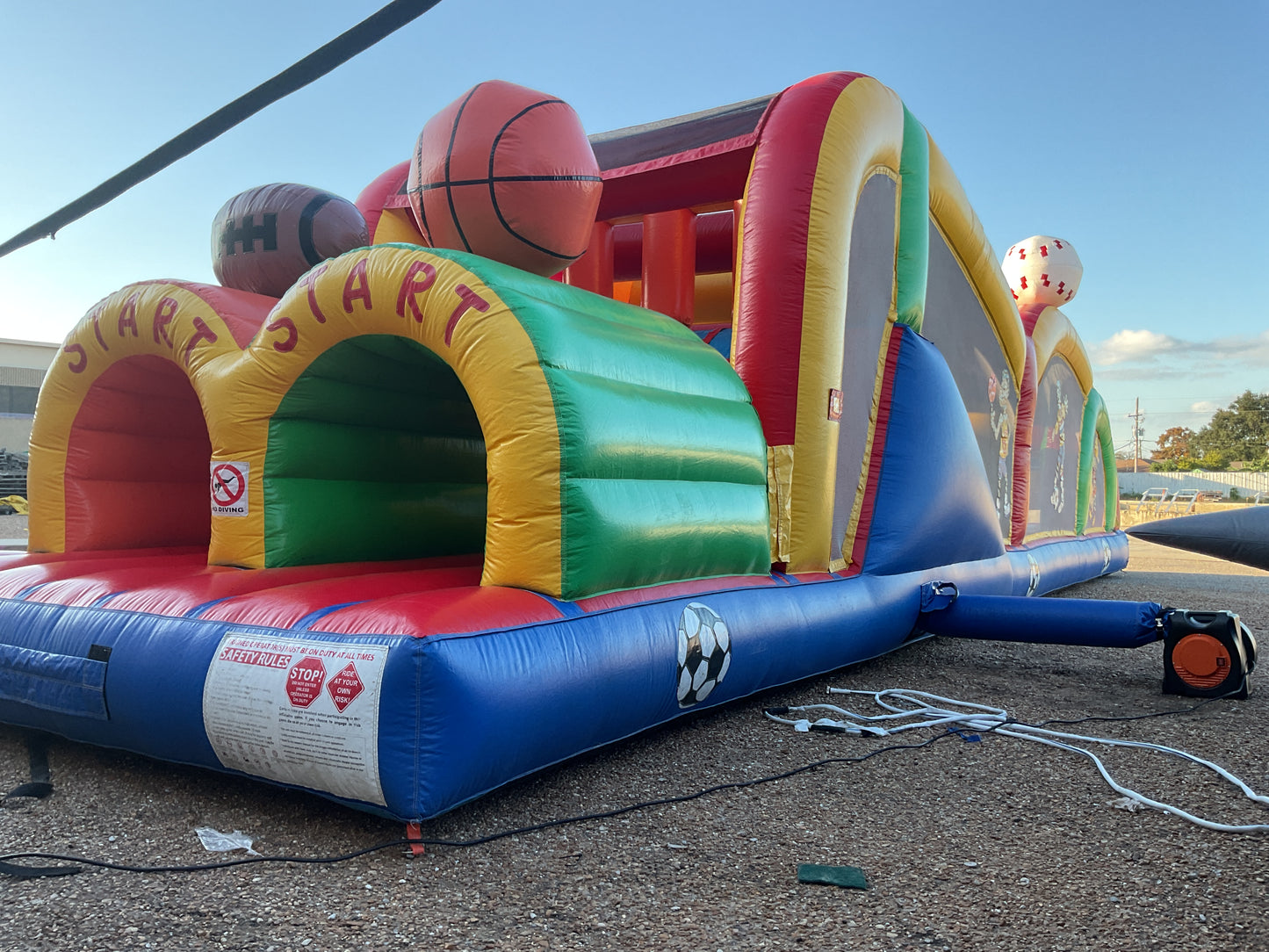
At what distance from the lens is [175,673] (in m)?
2.26

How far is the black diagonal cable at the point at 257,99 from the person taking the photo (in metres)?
3.77

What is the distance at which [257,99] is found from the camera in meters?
4.18

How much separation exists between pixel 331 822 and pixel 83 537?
2.17 meters

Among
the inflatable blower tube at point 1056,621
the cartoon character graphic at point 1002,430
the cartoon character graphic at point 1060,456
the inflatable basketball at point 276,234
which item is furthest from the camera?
the cartoon character graphic at point 1060,456

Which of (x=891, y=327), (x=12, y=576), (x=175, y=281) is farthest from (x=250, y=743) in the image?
(x=891, y=327)

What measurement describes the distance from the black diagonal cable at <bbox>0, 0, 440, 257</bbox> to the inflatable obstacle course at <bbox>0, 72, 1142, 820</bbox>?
72 centimetres

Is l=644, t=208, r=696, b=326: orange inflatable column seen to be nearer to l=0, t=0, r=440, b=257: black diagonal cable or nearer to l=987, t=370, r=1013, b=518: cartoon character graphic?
l=0, t=0, r=440, b=257: black diagonal cable

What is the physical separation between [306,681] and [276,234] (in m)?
2.23

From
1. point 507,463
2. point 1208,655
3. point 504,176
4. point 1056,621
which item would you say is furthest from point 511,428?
point 1208,655

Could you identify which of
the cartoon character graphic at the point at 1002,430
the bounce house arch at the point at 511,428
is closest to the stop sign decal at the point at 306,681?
the bounce house arch at the point at 511,428

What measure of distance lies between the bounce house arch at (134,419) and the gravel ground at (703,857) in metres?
1.12

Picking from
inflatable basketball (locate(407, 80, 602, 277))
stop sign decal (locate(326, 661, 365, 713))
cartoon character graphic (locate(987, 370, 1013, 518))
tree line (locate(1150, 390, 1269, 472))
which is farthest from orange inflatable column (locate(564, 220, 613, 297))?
tree line (locate(1150, 390, 1269, 472))

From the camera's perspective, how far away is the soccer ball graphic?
270 centimetres

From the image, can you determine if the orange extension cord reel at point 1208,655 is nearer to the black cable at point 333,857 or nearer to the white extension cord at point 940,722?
the white extension cord at point 940,722
